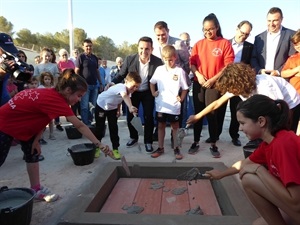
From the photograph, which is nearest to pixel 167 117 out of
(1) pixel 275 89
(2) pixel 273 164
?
(1) pixel 275 89

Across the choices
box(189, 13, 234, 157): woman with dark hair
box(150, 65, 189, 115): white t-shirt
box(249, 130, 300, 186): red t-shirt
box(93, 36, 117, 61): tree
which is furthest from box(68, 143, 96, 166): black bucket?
box(93, 36, 117, 61): tree

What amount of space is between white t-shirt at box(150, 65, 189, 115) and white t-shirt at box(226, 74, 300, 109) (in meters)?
1.04

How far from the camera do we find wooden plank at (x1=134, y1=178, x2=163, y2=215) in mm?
2475

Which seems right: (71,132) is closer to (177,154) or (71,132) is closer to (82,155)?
(82,155)

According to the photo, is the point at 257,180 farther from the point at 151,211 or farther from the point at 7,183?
the point at 7,183

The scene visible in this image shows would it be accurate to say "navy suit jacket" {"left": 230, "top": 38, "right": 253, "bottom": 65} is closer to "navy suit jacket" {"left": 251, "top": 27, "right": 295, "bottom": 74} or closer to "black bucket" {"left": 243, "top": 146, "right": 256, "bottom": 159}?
"navy suit jacket" {"left": 251, "top": 27, "right": 295, "bottom": 74}

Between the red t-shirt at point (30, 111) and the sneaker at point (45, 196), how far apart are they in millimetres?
544

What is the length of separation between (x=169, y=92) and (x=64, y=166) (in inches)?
64.3

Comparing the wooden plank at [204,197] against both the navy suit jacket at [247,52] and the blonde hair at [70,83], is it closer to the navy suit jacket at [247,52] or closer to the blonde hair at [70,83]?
the blonde hair at [70,83]

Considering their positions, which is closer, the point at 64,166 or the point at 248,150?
the point at 248,150

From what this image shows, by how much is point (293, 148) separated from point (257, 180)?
1.06 feet

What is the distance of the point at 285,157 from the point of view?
1.51 meters

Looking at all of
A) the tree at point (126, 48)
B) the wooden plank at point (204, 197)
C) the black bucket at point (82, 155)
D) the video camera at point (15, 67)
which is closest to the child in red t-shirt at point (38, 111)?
the video camera at point (15, 67)

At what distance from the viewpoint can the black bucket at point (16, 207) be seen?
1820mm
